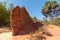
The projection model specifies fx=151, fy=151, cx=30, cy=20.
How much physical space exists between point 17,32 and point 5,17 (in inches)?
623

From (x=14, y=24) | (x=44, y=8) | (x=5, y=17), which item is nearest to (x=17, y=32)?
(x=14, y=24)

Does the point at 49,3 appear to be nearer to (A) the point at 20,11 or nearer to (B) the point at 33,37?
(A) the point at 20,11

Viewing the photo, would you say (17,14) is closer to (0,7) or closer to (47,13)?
(0,7)

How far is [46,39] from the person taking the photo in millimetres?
13164

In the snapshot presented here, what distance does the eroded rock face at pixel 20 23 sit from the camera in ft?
54.7

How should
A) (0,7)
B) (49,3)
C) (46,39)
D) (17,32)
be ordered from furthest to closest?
1. (49,3)
2. (0,7)
3. (17,32)
4. (46,39)

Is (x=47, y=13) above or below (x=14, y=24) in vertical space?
above

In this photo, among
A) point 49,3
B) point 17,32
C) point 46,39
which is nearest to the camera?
point 46,39

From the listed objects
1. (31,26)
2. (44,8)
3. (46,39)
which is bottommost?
(46,39)

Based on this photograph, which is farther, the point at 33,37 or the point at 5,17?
the point at 5,17

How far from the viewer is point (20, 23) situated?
17.0 metres

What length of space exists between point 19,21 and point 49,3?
1883cm

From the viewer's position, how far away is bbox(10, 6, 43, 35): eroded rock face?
657 inches

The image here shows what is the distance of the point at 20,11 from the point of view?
17422 mm
